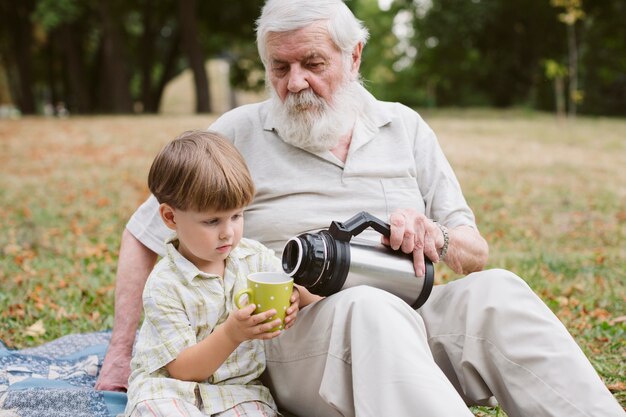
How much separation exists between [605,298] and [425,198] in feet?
7.60

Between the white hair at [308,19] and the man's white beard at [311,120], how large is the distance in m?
0.22

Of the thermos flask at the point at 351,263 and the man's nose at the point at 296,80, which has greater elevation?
the man's nose at the point at 296,80

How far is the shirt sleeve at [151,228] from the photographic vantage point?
3.19m

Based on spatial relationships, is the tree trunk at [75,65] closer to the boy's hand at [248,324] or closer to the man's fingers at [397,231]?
the man's fingers at [397,231]

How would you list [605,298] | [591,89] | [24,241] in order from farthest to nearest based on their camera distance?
[591,89] < [24,241] < [605,298]

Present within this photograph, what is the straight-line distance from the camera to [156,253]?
3.23 m

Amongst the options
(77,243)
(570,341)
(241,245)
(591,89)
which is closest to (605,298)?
(570,341)

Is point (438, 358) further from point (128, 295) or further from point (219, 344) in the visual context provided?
point (128, 295)

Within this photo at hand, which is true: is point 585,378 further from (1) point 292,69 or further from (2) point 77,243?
(2) point 77,243

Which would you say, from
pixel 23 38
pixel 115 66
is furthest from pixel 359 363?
pixel 23 38

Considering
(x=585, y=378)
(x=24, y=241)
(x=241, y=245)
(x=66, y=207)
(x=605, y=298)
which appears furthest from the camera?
(x=66, y=207)

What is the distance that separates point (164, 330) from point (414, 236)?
0.94m

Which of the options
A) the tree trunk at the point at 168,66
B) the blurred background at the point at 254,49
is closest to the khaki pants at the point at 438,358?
the blurred background at the point at 254,49

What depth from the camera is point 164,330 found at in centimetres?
244
